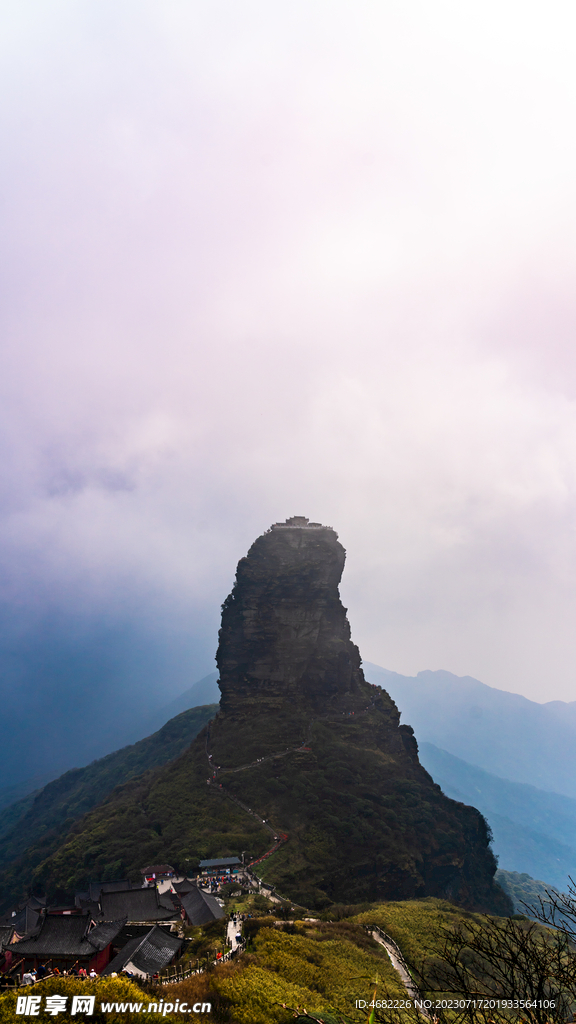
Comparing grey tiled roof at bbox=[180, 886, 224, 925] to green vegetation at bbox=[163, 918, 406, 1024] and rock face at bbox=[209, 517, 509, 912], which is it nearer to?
green vegetation at bbox=[163, 918, 406, 1024]

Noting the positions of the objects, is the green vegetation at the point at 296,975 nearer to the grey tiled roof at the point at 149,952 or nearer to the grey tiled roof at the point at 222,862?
the grey tiled roof at the point at 149,952

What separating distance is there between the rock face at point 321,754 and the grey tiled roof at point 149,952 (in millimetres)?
13639

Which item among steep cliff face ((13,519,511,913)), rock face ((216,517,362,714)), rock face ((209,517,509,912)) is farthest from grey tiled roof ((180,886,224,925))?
rock face ((216,517,362,714))

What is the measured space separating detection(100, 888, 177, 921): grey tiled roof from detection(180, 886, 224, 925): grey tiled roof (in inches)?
39.7

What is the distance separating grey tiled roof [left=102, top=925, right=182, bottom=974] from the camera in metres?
18.9

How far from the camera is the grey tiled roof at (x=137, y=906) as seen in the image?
27.2 meters

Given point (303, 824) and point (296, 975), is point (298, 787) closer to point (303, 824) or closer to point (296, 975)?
point (303, 824)

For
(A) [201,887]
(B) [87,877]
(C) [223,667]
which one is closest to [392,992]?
(A) [201,887]

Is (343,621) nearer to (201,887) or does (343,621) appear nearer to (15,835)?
(201,887)

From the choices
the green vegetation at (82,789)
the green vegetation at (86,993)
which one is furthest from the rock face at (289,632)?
the green vegetation at (86,993)

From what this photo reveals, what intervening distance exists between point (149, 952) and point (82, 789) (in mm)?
72714

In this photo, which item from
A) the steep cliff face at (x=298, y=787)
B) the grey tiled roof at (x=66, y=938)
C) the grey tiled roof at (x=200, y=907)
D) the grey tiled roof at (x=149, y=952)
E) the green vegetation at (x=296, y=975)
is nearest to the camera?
the green vegetation at (x=296, y=975)

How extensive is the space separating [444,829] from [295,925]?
87.6 feet

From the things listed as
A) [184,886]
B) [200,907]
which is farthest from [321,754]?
[200,907]
